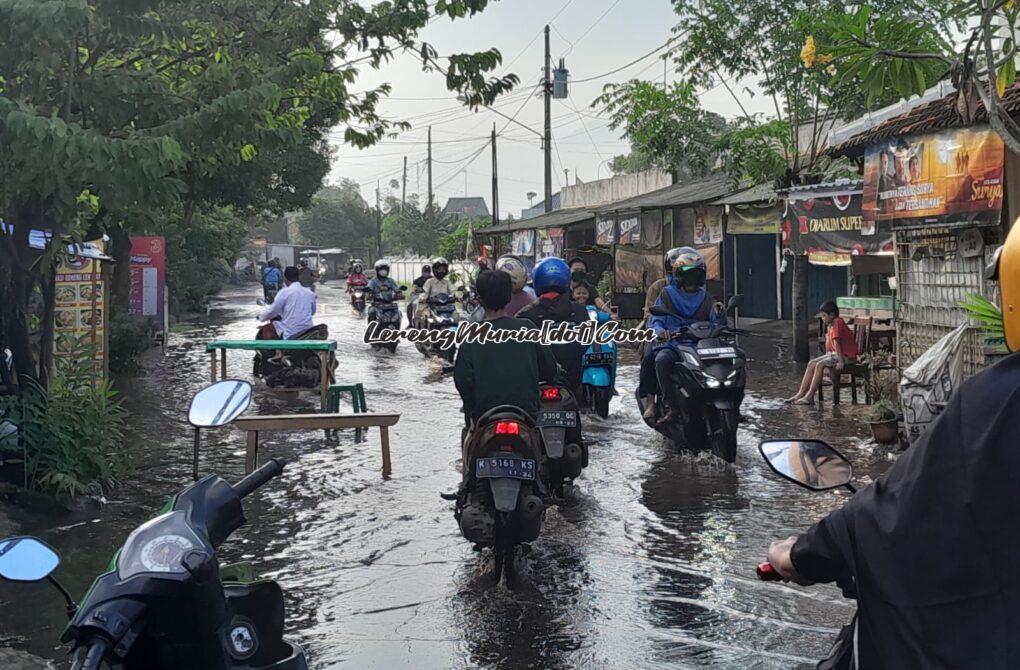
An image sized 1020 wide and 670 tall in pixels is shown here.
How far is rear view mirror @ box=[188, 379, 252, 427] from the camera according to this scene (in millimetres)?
3102

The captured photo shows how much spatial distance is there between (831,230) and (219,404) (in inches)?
519

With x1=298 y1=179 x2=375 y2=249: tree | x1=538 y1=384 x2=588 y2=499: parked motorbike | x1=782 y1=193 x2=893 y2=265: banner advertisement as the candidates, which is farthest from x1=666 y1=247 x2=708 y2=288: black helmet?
x1=298 y1=179 x2=375 y2=249: tree

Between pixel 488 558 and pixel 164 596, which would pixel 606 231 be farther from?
pixel 164 596

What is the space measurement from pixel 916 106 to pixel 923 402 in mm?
3264

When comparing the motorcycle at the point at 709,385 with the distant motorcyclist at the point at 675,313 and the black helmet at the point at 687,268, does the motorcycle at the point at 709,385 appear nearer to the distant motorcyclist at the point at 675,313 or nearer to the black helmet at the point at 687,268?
the distant motorcyclist at the point at 675,313

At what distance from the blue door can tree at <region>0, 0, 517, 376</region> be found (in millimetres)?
14678

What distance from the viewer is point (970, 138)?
29.6 feet

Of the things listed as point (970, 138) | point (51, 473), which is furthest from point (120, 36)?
point (970, 138)

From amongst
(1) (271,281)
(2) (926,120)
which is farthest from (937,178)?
(1) (271,281)

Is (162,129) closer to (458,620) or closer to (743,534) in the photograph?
(458,620)

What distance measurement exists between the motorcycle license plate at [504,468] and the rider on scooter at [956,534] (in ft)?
12.5

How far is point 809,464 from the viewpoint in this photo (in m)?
2.36

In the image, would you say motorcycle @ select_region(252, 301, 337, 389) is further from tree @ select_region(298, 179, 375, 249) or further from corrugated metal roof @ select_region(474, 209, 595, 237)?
tree @ select_region(298, 179, 375, 249)

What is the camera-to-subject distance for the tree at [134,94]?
693 cm
